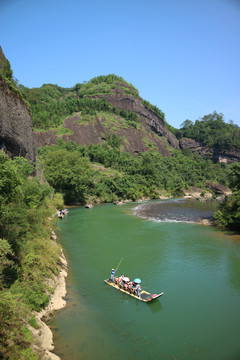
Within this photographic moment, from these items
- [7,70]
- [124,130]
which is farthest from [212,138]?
[7,70]

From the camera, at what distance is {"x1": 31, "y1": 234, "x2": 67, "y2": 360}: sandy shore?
31.6 feet

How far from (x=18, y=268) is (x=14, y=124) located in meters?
22.6

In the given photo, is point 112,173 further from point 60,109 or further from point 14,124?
point 14,124

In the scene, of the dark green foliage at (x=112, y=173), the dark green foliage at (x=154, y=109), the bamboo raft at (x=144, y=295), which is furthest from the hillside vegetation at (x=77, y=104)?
the bamboo raft at (x=144, y=295)

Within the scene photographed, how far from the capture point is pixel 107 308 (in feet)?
45.2

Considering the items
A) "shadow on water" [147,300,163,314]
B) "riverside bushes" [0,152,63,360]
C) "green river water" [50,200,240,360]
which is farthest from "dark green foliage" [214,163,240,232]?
"riverside bushes" [0,152,63,360]

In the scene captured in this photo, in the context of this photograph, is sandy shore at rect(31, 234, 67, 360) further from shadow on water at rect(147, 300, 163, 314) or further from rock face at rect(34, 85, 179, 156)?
rock face at rect(34, 85, 179, 156)

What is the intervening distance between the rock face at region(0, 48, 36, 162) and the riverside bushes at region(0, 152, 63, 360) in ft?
43.7

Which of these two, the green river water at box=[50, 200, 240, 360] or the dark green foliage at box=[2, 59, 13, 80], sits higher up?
the dark green foliage at box=[2, 59, 13, 80]

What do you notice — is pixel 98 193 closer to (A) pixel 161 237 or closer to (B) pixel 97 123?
(A) pixel 161 237

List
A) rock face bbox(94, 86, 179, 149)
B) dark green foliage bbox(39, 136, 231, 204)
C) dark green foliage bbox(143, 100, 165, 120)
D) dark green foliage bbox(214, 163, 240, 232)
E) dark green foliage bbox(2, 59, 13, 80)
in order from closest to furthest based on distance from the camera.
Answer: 1. dark green foliage bbox(2, 59, 13, 80)
2. dark green foliage bbox(214, 163, 240, 232)
3. dark green foliage bbox(39, 136, 231, 204)
4. rock face bbox(94, 86, 179, 149)
5. dark green foliage bbox(143, 100, 165, 120)

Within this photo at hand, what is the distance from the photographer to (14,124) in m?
30.7

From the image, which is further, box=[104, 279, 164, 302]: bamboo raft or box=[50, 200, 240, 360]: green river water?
box=[104, 279, 164, 302]: bamboo raft

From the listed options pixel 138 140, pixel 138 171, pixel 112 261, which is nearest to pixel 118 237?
pixel 112 261
